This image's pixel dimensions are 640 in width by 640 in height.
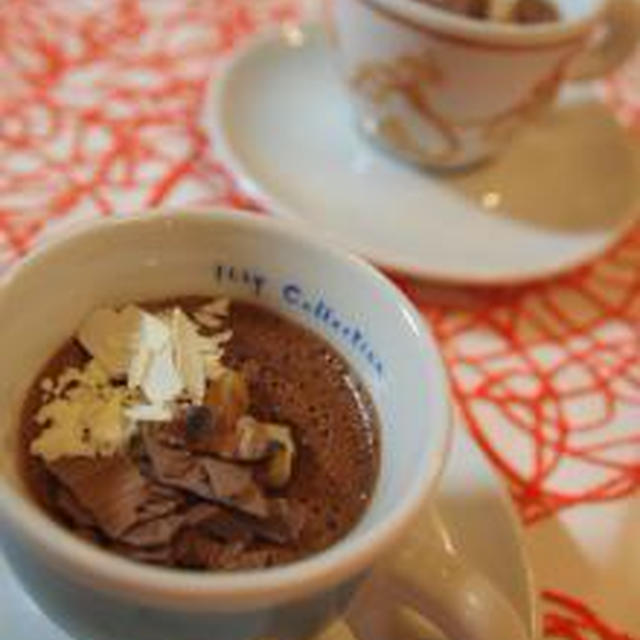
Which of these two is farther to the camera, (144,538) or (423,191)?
(423,191)

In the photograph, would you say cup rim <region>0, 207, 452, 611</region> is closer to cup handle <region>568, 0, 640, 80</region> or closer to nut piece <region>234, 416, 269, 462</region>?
nut piece <region>234, 416, 269, 462</region>

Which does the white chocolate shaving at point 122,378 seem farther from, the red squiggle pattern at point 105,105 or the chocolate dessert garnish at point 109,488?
the red squiggle pattern at point 105,105

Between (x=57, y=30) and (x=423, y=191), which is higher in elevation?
(x=57, y=30)

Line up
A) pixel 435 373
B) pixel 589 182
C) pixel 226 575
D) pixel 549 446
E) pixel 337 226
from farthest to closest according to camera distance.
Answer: pixel 589 182 → pixel 337 226 → pixel 549 446 → pixel 435 373 → pixel 226 575

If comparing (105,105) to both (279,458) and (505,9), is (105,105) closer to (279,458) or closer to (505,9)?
(505,9)

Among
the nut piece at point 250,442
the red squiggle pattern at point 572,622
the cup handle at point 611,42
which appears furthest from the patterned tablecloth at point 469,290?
the nut piece at point 250,442

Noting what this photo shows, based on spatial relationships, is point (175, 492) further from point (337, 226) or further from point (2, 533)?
point (337, 226)

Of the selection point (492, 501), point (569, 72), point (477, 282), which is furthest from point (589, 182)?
point (492, 501)
